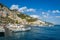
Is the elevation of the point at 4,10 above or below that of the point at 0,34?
above

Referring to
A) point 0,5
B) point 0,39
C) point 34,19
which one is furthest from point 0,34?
point 34,19

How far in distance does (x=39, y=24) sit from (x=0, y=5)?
54.0 metres

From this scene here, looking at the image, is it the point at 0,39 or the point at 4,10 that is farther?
the point at 4,10

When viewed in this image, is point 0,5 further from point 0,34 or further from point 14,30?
point 0,34

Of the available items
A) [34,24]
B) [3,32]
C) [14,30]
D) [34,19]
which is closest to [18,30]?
[14,30]

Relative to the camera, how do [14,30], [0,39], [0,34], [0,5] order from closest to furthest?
[0,39] → [0,34] → [14,30] → [0,5]

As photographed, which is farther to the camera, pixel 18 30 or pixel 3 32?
pixel 18 30

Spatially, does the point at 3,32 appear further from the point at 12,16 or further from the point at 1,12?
the point at 12,16

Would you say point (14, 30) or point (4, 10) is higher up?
point (4, 10)

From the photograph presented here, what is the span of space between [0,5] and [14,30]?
4476cm

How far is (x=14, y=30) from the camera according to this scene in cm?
5372

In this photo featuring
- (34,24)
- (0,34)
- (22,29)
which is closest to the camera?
(0,34)

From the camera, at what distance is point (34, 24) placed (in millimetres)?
137250

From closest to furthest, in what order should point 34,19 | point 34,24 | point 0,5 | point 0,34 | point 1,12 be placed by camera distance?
point 0,34 < point 1,12 < point 0,5 < point 34,24 < point 34,19
